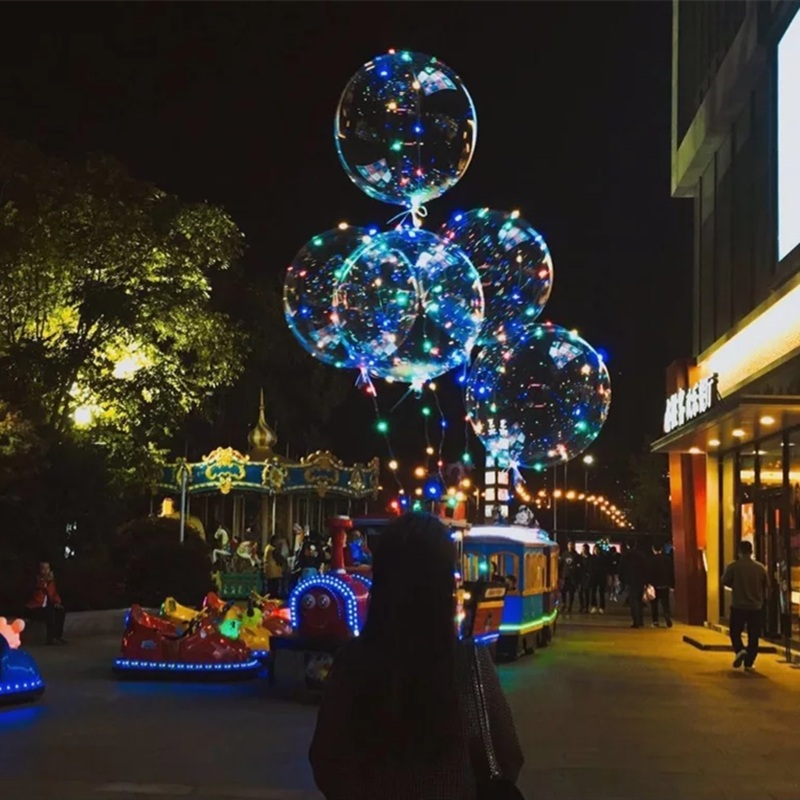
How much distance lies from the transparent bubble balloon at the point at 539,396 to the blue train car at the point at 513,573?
154 inches

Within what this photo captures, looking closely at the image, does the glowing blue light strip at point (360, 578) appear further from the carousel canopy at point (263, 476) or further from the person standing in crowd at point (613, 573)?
the person standing in crowd at point (613, 573)

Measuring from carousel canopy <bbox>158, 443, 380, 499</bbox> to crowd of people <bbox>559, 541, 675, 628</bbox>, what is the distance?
6088mm

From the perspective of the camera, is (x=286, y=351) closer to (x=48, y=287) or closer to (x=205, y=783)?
(x=48, y=287)

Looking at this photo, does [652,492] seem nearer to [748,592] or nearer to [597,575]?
[597,575]

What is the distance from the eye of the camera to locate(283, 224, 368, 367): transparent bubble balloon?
35.6 ft

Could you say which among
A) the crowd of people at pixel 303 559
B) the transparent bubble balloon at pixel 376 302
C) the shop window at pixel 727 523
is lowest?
the crowd of people at pixel 303 559

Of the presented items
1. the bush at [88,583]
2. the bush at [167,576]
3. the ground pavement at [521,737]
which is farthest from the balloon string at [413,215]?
the bush at [167,576]

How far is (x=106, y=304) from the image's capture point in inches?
864

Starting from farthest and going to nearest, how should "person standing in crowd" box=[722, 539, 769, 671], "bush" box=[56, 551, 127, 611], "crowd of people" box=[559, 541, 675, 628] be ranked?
"crowd of people" box=[559, 541, 675, 628] < "bush" box=[56, 551, 127, 611] < "person standing in crowd" box=[722, 539, 769, 671]

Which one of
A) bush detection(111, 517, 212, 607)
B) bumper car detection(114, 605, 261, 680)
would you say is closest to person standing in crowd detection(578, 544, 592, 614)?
bush detection(111, 517, 212, 607)

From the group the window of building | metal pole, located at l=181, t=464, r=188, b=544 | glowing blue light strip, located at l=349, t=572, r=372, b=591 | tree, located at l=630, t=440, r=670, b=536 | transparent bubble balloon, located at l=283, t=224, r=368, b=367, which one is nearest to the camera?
transparent bubble balloon, located at l=283, t=224, r=368, b=367

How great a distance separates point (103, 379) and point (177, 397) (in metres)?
1.74

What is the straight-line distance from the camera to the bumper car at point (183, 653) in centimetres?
1302

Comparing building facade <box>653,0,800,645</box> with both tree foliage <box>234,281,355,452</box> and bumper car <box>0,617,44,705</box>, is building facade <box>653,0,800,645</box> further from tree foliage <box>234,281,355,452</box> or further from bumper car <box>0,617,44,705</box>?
tree foliage <box>234,281,355,452</box>
